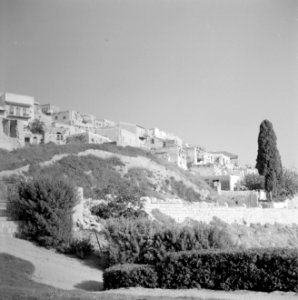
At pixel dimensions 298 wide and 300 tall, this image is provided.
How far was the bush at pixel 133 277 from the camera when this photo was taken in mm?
12023

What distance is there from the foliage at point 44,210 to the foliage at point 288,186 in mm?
40027

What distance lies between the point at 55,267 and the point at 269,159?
41180 millimetres

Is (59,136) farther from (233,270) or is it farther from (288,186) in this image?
(233,270)

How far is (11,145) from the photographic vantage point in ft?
158

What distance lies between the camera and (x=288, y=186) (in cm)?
5675

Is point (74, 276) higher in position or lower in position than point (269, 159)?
lower

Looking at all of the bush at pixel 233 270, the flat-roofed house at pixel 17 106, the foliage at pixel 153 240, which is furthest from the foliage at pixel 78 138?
the bush at pixel 233 270

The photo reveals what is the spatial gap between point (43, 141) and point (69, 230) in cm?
4147

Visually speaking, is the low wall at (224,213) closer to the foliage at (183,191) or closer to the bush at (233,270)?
the foliage at (183,191)

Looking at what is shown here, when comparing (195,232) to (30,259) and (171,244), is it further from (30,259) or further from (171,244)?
(30,259)

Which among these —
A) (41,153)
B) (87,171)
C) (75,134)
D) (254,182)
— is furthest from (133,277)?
(75,134)

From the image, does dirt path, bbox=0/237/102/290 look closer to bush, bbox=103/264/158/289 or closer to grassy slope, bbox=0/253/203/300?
grassy slope, bbox=0/253/203/300

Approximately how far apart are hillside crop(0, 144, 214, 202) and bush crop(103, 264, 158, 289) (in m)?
24.1

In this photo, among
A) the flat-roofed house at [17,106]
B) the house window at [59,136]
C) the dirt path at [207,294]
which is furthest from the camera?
the flat-roofed house at [17,106]
